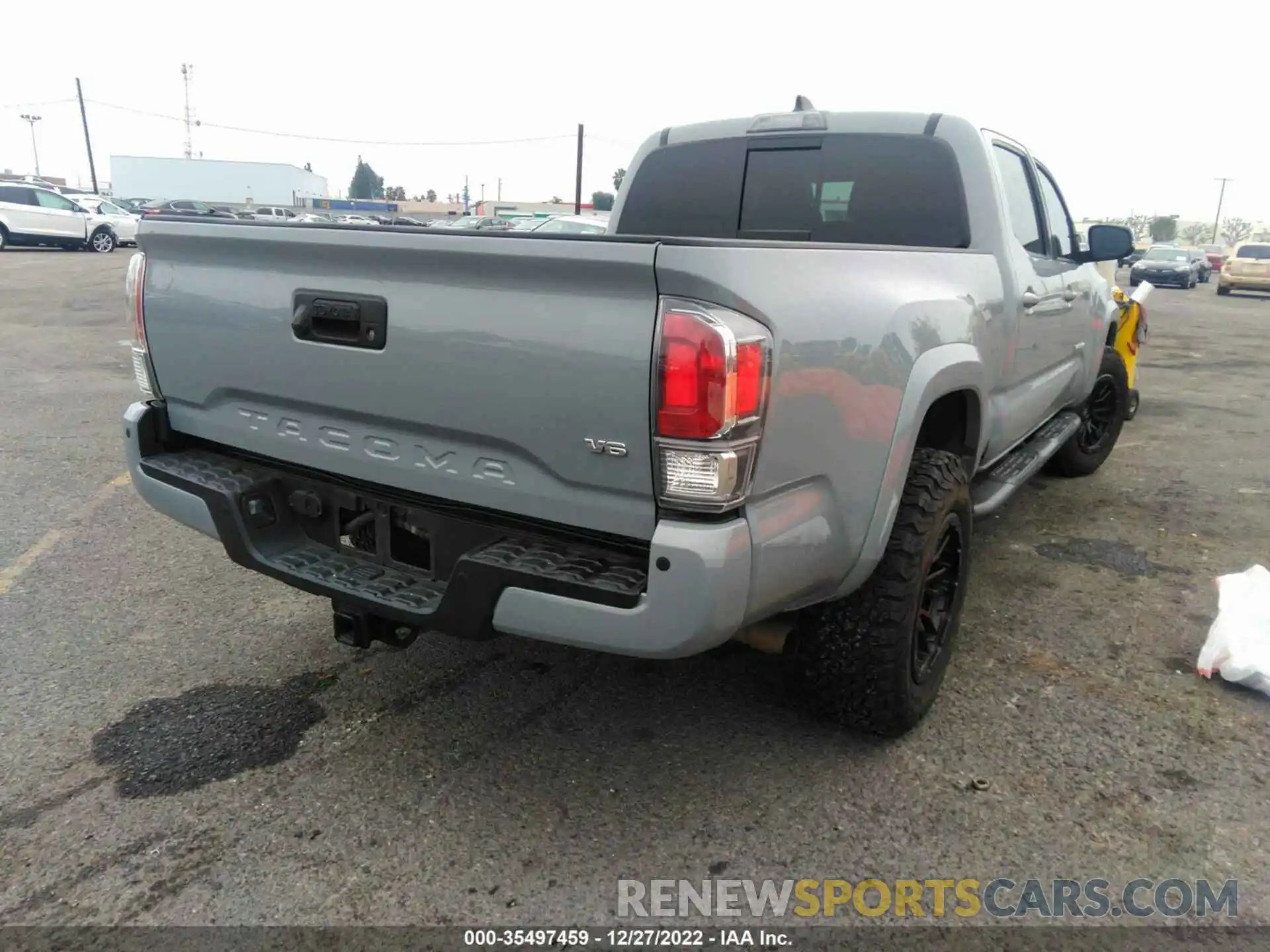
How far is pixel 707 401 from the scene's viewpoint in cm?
198

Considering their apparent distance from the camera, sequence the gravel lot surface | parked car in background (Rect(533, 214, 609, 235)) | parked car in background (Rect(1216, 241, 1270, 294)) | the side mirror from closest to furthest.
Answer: the gravel lot surface < the side mirror < parked car in background (Rect(533, 214, 609, 235)) < parked car in background (Rect(1216, 241, 1270, 294))

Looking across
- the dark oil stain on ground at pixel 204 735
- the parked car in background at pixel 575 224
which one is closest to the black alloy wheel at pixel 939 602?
the dark oil stain on ground at pixel 204 735

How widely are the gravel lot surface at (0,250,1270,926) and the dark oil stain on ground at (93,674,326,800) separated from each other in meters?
0.01

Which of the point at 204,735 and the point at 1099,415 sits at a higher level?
the point at 1099,415

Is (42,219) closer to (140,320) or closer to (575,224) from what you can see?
(575,224)

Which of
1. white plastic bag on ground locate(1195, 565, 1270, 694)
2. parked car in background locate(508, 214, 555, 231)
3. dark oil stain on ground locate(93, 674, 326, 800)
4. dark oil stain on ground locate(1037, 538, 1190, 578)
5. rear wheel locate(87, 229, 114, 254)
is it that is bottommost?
rear wheel locate(87, 229, 114, 254)

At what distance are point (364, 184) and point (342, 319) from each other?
140 metres

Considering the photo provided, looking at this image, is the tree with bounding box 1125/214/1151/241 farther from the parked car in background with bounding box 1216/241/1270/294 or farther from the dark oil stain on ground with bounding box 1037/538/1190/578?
the dark oil stain on ground with bounding box 1037/538/1190/578

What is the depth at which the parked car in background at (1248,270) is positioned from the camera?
2739cm

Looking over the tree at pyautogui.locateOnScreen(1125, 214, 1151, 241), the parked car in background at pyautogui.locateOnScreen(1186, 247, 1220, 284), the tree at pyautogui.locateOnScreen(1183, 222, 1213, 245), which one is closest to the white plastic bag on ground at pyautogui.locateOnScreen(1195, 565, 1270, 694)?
the parked car in background at pyautogui.locateOnScreen(1186, 247, 1220, 284)

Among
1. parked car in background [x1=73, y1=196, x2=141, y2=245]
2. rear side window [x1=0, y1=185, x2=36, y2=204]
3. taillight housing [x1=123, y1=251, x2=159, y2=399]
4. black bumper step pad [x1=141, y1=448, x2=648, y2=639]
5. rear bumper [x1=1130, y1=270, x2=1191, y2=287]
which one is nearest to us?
black bumper step pad [x1=141, y1=448, x2=648, y2=639]

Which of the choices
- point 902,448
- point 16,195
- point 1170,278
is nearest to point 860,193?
point 902,448

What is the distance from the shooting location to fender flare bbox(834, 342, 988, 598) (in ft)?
8.12

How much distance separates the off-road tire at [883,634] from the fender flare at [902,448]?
0.27 feet
